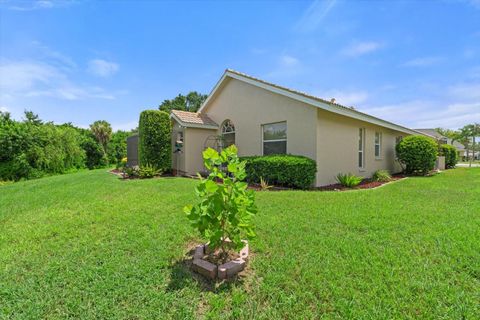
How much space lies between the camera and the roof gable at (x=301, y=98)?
8422 millimetres

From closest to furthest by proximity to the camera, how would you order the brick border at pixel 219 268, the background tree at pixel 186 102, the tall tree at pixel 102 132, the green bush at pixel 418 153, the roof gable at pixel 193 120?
the brick border at pixel 219 268 → the roof gable at pixel 193 120 → the green bush at pixel 418 153 → the tall tree at pixel 102 132 → the background tree at pixel 186 102

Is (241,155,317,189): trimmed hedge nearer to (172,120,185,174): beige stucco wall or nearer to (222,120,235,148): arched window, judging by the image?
(222,120,235,148): arched window

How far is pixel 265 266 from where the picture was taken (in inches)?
120

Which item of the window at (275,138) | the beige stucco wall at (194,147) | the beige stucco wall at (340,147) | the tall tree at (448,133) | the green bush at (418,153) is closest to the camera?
the beige stucco wall at (340,147)

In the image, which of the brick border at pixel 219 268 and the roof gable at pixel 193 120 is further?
the roof gable at pixel 193 120

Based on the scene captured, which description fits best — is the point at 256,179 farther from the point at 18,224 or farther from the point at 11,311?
the point at 11,311

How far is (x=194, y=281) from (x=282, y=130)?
8.22 meters

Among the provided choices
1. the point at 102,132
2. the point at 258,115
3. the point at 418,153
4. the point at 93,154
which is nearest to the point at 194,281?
the point at 258,115

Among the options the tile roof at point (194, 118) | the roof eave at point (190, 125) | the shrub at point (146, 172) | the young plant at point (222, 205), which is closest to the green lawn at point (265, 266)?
the young plant at point (222, 205)

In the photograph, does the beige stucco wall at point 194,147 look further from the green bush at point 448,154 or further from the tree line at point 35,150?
the green bush at point 448,154

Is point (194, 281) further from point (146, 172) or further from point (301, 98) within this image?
point (146, 172)

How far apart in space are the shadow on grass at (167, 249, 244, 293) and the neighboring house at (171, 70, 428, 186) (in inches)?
280

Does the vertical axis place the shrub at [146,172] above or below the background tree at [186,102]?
below

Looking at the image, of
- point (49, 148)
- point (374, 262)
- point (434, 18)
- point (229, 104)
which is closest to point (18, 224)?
point (374, 262)
